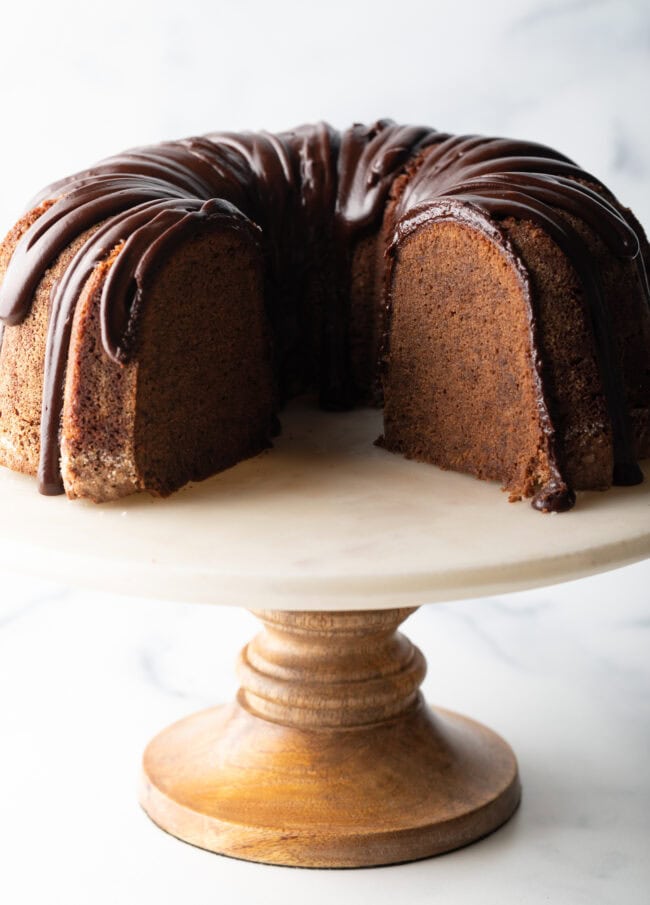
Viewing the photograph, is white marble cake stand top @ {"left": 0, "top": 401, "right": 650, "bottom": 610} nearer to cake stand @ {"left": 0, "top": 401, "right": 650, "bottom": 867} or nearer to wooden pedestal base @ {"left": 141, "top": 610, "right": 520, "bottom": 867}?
cake stand @ {"left": 0, "top": 401, "right": 650, "bottom": 867}

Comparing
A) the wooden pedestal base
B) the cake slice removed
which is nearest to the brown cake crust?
the cake slice removed

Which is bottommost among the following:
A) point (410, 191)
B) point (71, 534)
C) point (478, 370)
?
point (71, 534)

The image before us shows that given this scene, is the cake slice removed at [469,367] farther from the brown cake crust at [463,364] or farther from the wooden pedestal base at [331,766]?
the wooden pedestal base at [331,766]

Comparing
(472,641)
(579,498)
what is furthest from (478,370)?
(472,641)

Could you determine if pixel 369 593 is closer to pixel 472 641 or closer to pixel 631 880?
pixel 631 880

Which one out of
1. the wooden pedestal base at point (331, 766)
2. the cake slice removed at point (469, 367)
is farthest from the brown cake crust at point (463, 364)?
the wooden pedestal base at point (331, 766)

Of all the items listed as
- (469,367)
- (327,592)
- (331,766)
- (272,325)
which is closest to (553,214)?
(469,367)
